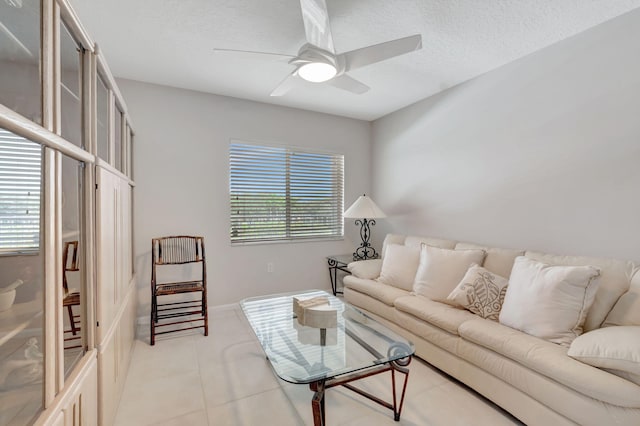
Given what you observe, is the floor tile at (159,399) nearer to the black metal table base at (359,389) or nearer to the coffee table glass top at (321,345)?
the coffee table glass top at (321,345)

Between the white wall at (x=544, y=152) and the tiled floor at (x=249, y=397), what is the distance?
1.45m

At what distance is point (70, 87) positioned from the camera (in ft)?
4.00

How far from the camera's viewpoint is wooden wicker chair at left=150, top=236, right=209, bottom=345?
2.81 meters

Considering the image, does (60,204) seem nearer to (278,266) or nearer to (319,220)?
(278,266)

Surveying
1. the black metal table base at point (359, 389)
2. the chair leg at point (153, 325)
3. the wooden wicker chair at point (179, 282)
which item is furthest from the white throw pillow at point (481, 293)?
the chair leg at point (153, 325)

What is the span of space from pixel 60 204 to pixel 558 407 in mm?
2425

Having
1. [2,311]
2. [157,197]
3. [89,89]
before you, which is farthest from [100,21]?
[2,311]

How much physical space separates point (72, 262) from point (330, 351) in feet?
4.49

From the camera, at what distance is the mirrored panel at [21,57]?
777 mm

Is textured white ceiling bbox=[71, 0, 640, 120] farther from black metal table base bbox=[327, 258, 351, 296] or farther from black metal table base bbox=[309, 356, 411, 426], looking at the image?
black metal table base bbox=[327, 258, 351, 296]

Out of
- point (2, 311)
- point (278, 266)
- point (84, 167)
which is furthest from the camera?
point (278, 266)

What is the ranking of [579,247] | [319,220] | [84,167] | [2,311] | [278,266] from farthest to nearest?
[319,220] < [278,266] < [579,247] < [84,167] < [2,311]

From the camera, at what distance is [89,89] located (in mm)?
1430

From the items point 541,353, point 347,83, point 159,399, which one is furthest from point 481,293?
point 159,399
